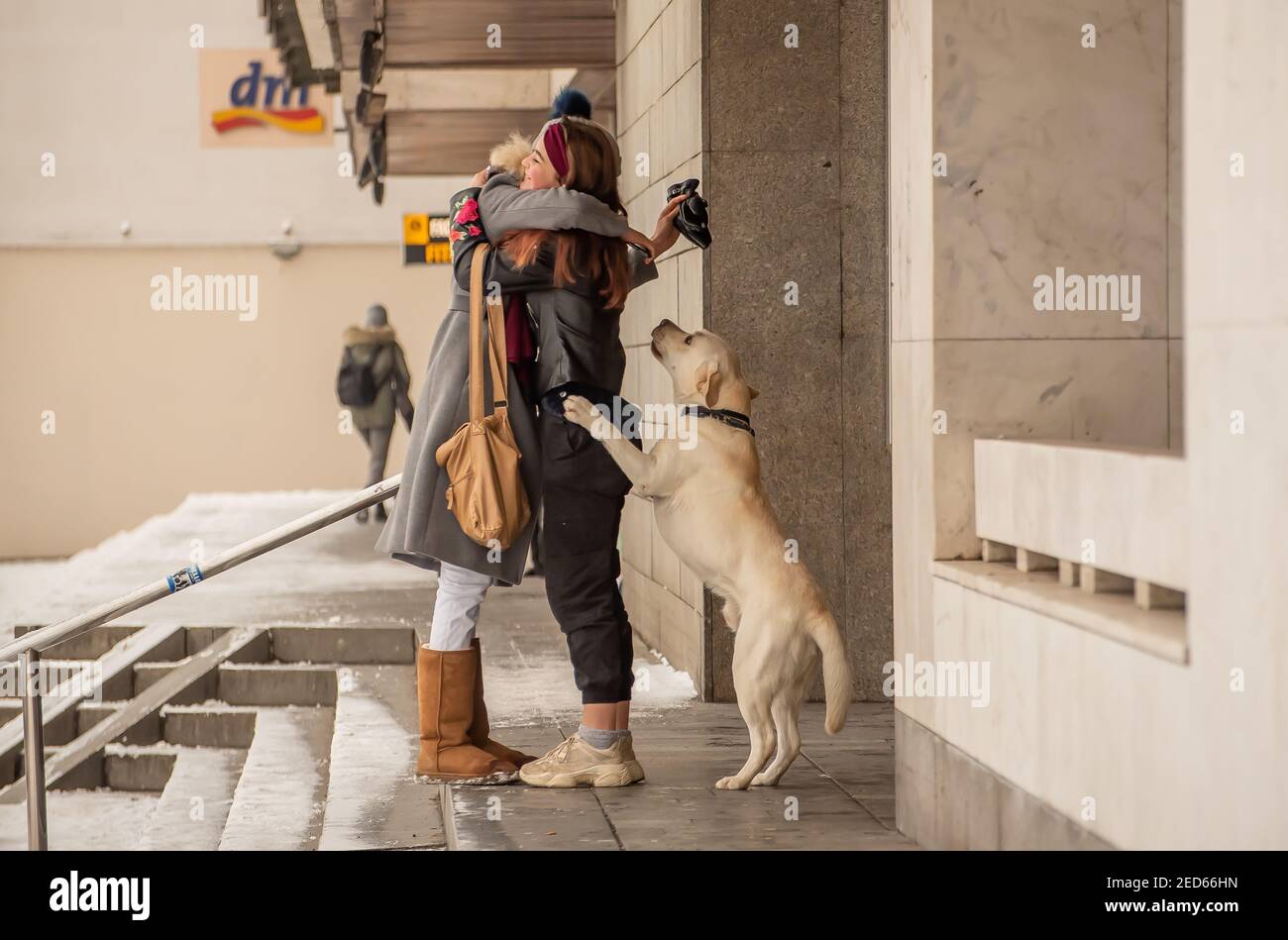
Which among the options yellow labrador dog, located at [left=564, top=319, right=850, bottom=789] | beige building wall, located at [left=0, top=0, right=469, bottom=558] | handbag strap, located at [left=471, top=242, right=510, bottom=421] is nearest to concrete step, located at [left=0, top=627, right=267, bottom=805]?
handbag strap, located at [left=471, top=242, right=510, bottom=421]

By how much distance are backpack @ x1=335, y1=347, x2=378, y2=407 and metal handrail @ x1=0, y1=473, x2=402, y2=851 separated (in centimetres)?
1074

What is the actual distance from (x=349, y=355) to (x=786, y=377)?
34.4 feet

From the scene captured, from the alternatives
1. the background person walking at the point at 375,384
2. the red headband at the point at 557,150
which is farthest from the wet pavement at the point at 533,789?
Result: the background person walking at the point at 375,384

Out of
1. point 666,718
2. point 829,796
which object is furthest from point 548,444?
point 666,718

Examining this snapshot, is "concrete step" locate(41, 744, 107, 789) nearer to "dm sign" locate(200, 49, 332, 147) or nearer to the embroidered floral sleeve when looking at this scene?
the embroidered floral sleeve

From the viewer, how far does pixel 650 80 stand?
25.7 ft

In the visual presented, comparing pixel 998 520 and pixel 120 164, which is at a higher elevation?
pixel 120 164

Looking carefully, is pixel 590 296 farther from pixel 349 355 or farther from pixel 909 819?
pixel 349 355

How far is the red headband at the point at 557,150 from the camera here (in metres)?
4.76

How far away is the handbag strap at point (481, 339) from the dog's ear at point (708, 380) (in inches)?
22.9

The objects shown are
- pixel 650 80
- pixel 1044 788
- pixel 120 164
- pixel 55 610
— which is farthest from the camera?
pixel 120 164

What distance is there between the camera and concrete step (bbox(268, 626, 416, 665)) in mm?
9383

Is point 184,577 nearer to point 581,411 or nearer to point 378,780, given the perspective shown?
point 378,780

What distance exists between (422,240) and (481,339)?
10.5 metres
